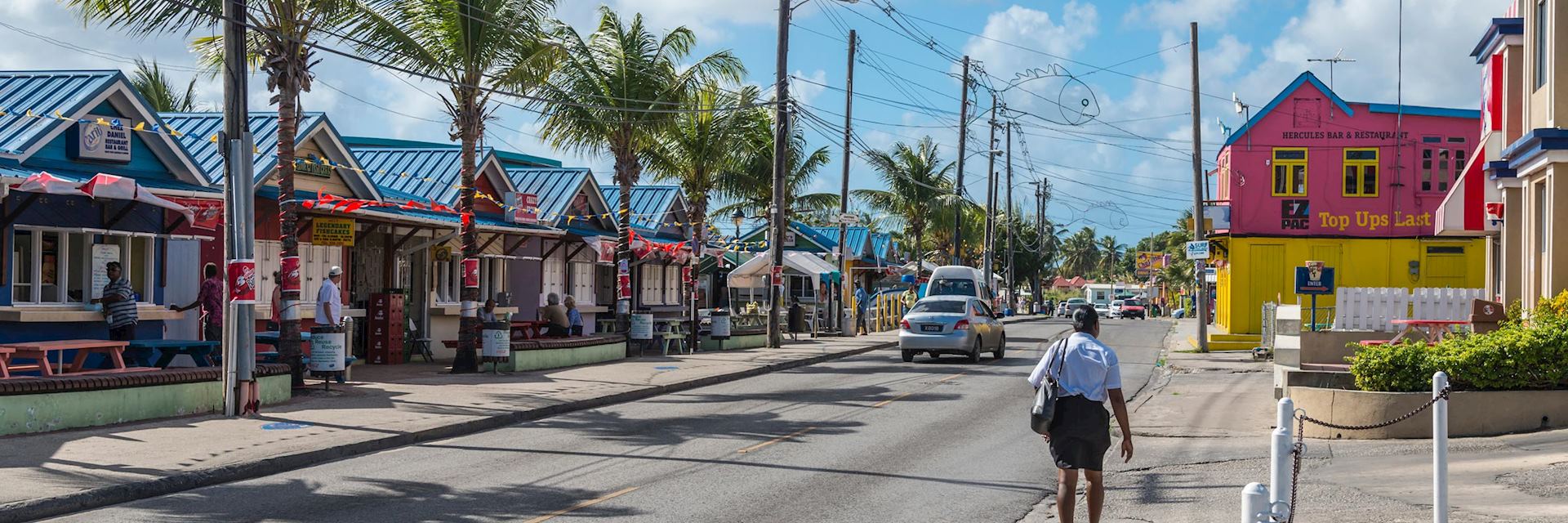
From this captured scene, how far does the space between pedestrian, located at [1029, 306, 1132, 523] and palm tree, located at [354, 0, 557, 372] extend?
13.7 m

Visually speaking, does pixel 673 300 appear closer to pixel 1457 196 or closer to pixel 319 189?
pixel 319 189

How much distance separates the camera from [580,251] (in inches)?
1342

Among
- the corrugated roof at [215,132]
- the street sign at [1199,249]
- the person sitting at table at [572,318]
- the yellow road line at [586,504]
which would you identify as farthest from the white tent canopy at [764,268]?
the yellow road line at [586,504]

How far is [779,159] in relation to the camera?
33.3 meters

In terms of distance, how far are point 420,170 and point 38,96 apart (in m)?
12.4

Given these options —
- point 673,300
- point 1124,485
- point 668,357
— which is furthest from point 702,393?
point 673,300

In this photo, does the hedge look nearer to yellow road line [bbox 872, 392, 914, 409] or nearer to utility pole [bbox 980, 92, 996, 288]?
yellow road line [bbox 872, 392, 914, 409]

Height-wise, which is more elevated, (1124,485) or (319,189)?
(319,189)

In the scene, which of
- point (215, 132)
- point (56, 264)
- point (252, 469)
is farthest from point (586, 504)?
point (215, 132)

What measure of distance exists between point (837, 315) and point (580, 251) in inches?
464

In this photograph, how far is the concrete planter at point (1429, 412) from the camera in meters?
13.2

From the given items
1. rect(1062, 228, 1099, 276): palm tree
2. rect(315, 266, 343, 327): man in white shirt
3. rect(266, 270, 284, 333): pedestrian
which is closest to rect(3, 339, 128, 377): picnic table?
rect(315, 266, 343, 327): man in white shirt

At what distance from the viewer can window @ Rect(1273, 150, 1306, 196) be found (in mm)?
37719

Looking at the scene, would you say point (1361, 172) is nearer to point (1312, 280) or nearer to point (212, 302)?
point (1312, 280)
